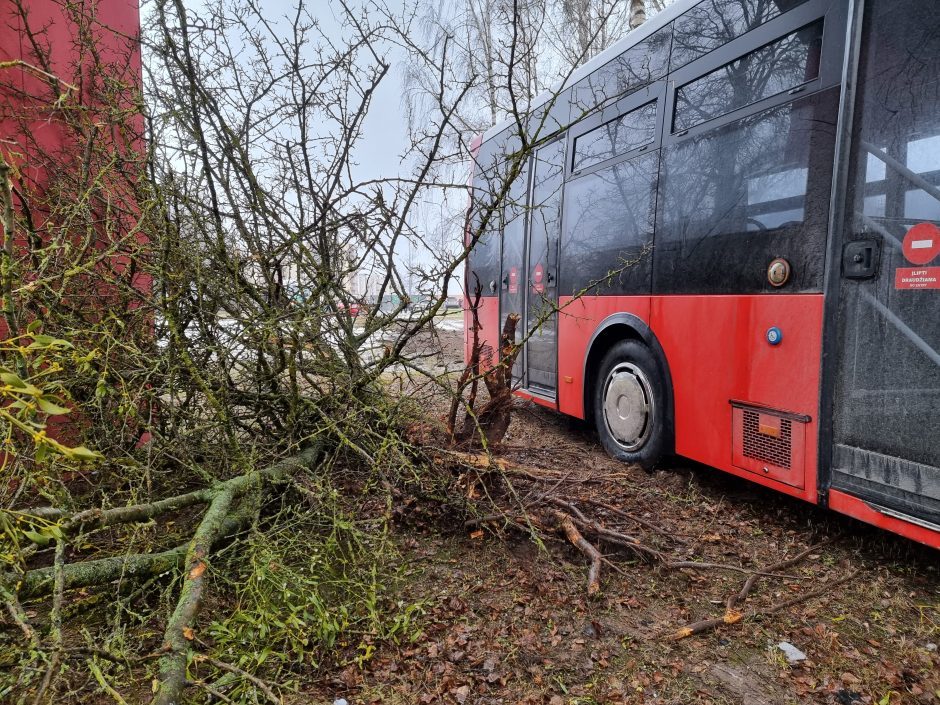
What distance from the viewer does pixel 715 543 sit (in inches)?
133

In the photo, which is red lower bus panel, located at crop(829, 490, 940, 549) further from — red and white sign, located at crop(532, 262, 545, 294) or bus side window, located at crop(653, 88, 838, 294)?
red and white sign, located at crop(532, 262, 545, 294)

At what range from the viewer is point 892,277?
2682 millimetres

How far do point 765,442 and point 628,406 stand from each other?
1.36 meters

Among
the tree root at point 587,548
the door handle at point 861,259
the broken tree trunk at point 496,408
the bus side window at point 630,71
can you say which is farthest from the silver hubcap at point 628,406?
the bus side window at point 630,71

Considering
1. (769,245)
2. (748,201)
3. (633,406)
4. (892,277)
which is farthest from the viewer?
(633,406)

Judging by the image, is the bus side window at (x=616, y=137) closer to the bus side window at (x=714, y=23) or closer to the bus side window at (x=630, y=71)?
the bus side window at (x=630, y=71)

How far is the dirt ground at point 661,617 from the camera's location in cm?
220

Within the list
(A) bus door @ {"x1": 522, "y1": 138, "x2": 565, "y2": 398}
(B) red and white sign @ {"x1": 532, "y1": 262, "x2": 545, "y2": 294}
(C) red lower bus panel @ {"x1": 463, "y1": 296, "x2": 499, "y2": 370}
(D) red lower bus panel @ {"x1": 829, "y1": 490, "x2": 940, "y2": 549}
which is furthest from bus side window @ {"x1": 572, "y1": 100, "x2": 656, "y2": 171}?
(D) red lower bus panel @ {"x1": 829, "y1": 490, "x2": 940, "y2": 549}

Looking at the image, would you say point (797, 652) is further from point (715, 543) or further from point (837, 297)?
point (837, 297)

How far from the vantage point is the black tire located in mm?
4273

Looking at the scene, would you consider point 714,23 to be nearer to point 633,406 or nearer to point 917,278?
point 917,278

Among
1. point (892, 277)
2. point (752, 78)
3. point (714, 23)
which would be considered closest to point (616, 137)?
point (714, 23)

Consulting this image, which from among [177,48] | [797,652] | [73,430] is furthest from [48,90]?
[797,652]

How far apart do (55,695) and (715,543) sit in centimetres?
325
